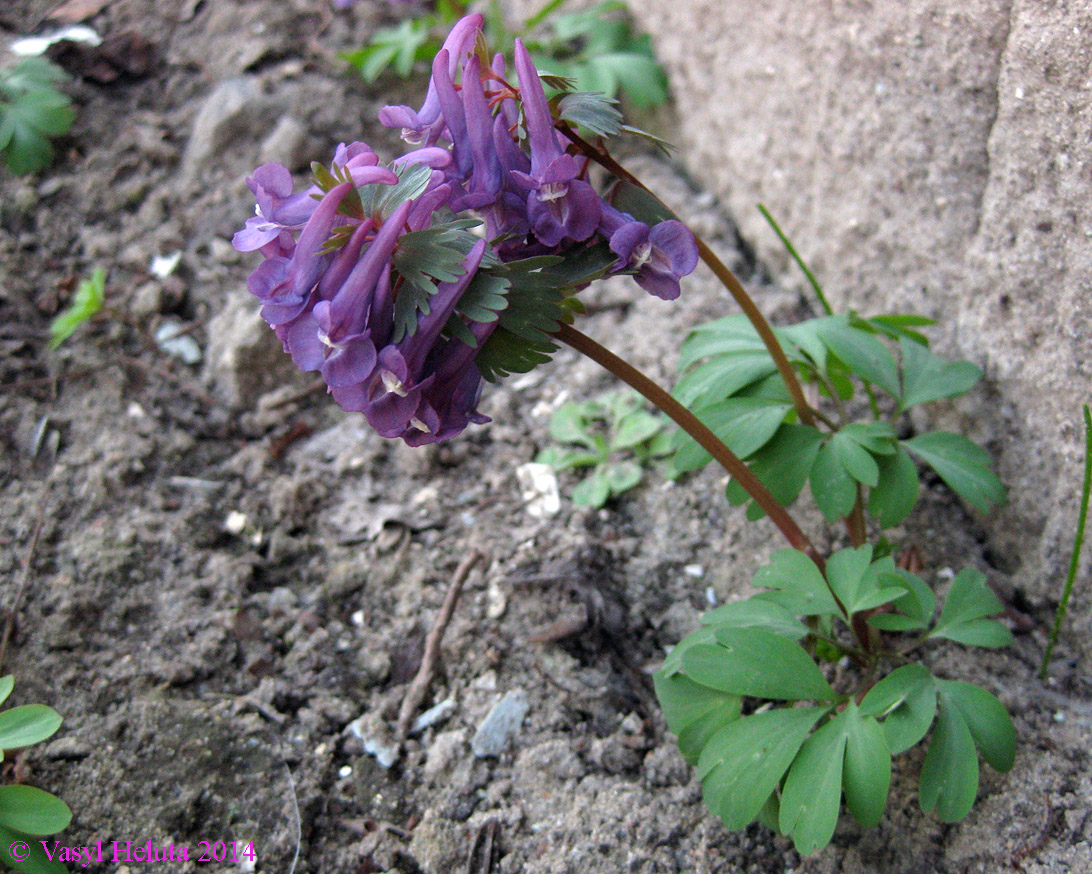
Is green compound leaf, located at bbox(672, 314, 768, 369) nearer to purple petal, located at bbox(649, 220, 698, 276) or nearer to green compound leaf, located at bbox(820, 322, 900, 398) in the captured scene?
green compound leaf, located at bbox(820, 322, 900, 398)

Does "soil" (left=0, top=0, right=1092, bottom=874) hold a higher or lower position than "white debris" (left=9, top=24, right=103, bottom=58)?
lower

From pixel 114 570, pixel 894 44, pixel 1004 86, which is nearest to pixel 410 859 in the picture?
pixel 114 570

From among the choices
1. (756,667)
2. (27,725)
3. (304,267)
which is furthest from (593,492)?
(27,725)

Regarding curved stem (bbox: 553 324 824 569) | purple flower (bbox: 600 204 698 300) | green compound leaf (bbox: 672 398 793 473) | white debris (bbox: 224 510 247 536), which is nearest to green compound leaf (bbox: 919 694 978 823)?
curved stem (bbox: 553 324 824 569)

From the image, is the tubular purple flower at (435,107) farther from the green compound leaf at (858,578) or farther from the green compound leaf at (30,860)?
the green compound leaf at (30,860)

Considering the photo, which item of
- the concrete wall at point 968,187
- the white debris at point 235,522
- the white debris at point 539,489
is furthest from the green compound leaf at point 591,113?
the white debris at point 235,522
